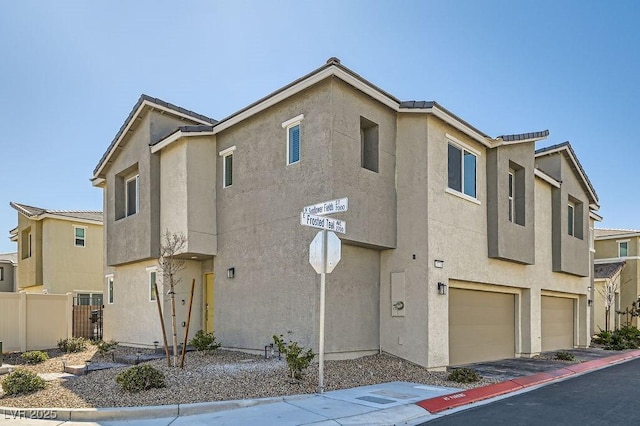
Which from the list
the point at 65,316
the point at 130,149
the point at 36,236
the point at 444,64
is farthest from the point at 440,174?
the point at 36,236

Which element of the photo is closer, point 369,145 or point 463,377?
point 463,377

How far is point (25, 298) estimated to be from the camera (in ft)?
55.4

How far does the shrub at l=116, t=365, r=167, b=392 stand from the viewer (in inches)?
358

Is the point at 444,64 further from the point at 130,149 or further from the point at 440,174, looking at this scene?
the point at 130,149

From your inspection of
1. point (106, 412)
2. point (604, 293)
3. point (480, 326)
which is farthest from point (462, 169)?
point (604, 293)

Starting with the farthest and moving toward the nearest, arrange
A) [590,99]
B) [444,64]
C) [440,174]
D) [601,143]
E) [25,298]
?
[601,143] → [590,99] → [25,298] → [444,64] → [440,174]

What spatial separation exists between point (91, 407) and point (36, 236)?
2114 centimetres

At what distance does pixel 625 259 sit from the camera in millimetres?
32469

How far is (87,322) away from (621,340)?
22.7 meters

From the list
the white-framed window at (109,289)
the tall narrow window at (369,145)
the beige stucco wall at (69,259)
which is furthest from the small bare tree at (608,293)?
the beige stucco wall at (69,259)

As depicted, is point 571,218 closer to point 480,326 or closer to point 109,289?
point 480,326

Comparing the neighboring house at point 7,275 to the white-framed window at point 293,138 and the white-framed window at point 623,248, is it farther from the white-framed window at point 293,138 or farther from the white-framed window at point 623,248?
the white-framed window at point 623,248

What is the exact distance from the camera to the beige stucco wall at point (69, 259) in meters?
25.5

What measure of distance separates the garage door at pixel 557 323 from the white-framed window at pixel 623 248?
13080mm
